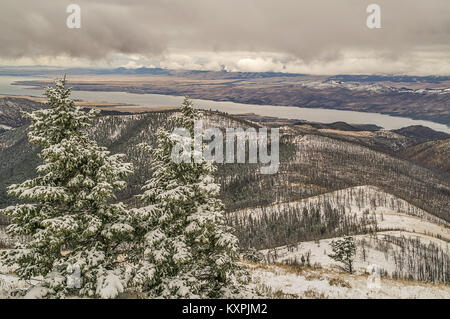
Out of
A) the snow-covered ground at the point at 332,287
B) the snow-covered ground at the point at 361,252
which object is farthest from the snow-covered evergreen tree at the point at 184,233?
the snow-covered ground at the point at 361,252

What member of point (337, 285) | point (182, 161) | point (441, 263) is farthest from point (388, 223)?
point (182, 161)

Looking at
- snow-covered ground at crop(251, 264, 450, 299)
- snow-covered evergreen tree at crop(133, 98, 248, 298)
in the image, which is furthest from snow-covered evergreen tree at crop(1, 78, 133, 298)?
snow-covered ground at crop(251, 264, 450, 299)

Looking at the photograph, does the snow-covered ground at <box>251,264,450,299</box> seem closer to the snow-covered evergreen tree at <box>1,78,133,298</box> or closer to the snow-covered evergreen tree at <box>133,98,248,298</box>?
the snow-covered evergreen tree at <box>133,98,248,298</box>

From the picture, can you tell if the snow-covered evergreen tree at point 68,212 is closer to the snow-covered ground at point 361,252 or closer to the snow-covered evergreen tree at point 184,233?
Answer: the snow-covered evergreen tree at point 184,233

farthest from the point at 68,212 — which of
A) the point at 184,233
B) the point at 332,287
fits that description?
the point at 332,287

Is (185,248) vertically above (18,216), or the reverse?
(18,216)

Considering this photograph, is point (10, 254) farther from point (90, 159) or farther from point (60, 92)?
point (60, 92)

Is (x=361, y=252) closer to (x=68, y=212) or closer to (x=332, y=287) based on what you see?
(x=332, y=287)
